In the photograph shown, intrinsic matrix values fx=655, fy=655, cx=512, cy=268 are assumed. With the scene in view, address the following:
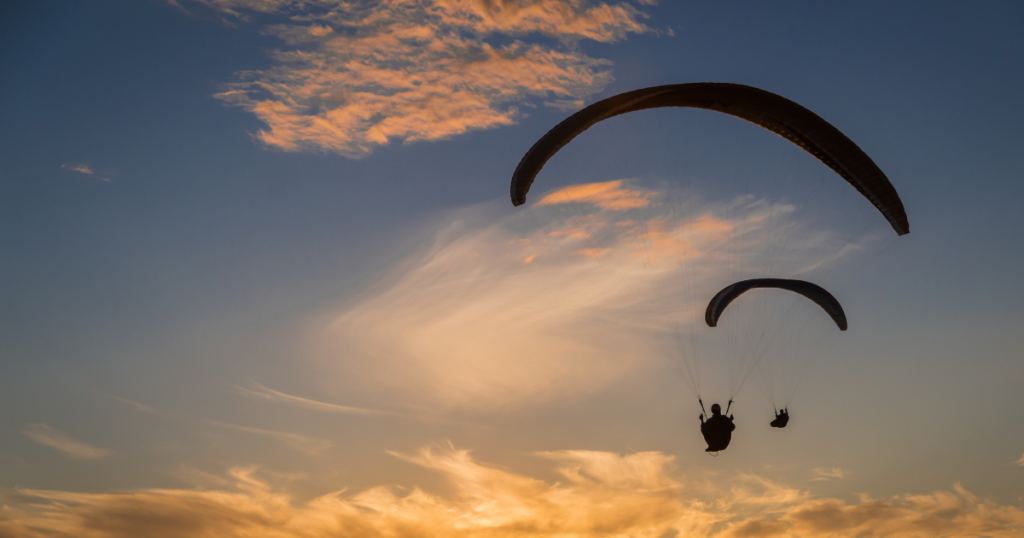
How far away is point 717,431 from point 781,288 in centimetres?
665

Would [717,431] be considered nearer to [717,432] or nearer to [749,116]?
[717,432]

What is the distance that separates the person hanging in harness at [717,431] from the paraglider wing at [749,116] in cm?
804

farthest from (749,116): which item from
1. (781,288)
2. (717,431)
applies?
(717,431)

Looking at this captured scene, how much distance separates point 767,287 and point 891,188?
676 cm

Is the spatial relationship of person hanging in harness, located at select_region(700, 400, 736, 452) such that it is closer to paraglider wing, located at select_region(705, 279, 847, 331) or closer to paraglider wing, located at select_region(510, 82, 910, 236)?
paraglider wing, located at select_region(705, 279, 847, 331)

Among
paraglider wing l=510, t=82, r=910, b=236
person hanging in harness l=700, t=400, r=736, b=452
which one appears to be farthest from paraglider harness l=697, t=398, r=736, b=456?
paraglider wing l=510, t=82, r=910, b=236

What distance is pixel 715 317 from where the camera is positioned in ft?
79.0

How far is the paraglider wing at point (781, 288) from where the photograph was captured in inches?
953

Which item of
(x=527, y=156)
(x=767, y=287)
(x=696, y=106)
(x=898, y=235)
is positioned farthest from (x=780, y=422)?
(x=527, y=156)

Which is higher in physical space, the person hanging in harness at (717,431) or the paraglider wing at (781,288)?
the paraglider wing at (781,288)

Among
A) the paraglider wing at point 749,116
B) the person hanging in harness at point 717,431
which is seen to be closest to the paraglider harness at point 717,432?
the person hanging in harness at point 717,431

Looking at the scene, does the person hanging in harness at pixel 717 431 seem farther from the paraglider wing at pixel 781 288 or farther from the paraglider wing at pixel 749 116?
the paraglider wing at pixel 749 116

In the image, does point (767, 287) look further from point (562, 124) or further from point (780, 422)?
point (562, 124)

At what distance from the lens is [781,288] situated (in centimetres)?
2516
